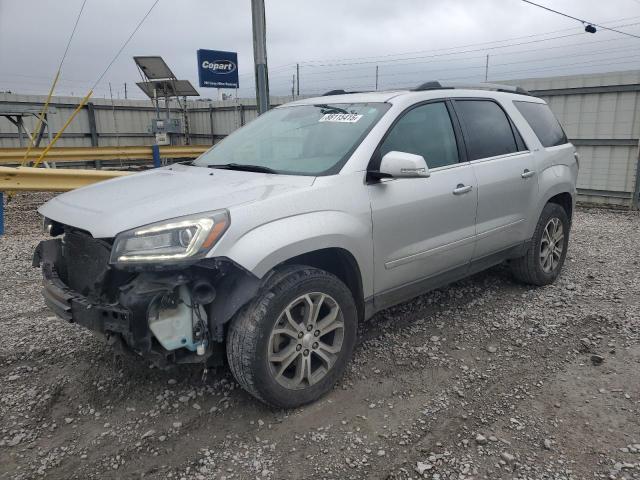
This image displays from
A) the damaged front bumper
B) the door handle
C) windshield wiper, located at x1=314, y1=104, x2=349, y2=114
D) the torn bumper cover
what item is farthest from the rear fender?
the torn bumper cover

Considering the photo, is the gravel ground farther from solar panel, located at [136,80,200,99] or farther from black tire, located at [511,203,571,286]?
solar panel, located at [136,80,200,99]

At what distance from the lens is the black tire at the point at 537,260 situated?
4.65 metres

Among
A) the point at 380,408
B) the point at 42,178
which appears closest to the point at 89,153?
the point at 42,178

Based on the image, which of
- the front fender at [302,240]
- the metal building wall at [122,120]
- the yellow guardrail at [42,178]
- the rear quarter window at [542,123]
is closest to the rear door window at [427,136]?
the front fender at [302,240]

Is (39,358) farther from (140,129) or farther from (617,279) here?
(140,129)

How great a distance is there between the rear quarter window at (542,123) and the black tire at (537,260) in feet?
2.05

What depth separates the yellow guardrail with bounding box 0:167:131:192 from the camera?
20.7 ft

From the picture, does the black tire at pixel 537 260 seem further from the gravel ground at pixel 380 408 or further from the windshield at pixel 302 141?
the windshield at pixel 302 141

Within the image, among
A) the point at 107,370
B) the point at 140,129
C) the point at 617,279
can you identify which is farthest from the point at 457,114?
the point at 140,129

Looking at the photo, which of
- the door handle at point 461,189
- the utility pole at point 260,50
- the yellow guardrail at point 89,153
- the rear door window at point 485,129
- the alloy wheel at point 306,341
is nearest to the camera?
the alloy wheel at point 306,341

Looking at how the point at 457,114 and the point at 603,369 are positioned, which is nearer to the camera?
the point at 603,369

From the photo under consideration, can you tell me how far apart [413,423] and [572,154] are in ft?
11.6

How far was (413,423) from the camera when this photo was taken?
2.79 meters

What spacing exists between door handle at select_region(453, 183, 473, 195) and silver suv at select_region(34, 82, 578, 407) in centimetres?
3
